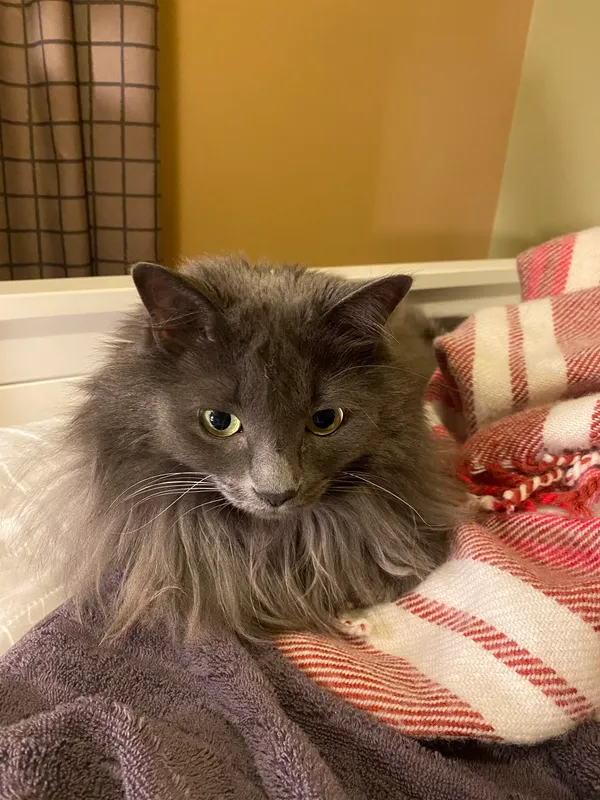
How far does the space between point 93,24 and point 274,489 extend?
1192 millimetres

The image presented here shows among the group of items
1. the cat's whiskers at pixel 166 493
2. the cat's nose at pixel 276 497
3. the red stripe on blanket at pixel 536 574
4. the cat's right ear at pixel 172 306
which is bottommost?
the red stripe on blanket at pixel 536 574

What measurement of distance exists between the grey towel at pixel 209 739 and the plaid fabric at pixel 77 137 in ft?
3.27

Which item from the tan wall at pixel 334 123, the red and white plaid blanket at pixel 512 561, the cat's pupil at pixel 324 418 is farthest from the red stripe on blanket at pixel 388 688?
the tan wall at pixel 334 123

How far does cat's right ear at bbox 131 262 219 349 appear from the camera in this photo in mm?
770

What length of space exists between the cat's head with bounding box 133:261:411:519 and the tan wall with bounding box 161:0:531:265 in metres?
0.99

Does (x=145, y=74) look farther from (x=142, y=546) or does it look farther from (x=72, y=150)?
(x=142, y=546)

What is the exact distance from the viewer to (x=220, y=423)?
86cm

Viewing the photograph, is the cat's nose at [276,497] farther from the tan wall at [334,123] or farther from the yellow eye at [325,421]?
the tan wall at [334,123]

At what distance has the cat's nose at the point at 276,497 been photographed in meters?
0.82

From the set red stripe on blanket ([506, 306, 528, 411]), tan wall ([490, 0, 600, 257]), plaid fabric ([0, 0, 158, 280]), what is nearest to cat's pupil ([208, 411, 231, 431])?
red stripe on blanket ([506, 306, 528, 411])

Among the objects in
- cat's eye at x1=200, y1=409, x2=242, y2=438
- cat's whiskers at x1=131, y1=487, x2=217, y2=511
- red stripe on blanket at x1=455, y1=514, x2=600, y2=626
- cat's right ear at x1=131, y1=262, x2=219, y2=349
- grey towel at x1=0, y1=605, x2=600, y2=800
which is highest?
cat's right ear at x1=131, y1=262, x2=219, y2=349

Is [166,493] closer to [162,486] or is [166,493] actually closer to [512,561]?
[162,486]

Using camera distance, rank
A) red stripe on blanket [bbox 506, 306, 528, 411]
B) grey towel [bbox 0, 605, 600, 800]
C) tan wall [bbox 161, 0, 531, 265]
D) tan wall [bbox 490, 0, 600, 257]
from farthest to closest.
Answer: tan wall [bbox 490, 0, 600, 257]
tan wall [bbox 161, 0, 531, 265]
red stripe on blanket [bbox 506, 306, 528, 411]
grey towel [bbox 0, 605, 600, 800]

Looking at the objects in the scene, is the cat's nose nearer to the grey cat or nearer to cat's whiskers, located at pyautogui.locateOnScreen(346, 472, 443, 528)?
the grey cat
